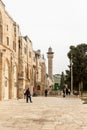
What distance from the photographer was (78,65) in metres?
78.1

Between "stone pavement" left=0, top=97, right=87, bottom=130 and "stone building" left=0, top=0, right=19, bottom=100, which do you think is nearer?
"stone pavement" left=0, top=97, right=87, bottom=130

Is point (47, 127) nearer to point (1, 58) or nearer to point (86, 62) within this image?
point (1, 58)

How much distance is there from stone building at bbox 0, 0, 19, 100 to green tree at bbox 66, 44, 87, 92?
2599cm

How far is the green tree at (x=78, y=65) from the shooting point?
253 feet

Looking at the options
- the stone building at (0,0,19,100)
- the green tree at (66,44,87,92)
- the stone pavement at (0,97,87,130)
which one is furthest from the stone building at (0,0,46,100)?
the green tree at (66,44,87,92)

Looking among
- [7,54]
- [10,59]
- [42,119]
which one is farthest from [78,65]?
[42,119]

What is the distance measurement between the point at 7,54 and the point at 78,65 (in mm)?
33737

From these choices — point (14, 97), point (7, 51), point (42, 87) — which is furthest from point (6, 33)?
point (42, 87)

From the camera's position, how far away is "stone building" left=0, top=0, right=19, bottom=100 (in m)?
42.7

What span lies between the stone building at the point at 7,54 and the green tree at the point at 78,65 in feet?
85.3

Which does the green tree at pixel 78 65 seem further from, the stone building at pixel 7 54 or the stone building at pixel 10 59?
the stone building at pixel 7 54

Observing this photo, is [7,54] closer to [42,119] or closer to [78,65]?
[42,119]

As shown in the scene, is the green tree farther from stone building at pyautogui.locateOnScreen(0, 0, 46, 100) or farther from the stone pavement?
the stone pavement

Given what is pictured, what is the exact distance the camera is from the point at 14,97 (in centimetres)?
5081
